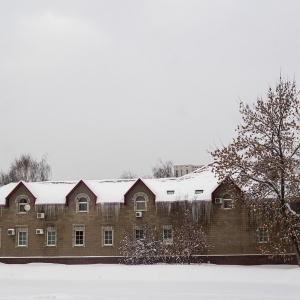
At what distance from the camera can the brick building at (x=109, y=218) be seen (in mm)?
39406

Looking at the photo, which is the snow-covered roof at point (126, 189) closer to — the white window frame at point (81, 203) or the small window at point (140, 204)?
the white window frame at point (81, 203)

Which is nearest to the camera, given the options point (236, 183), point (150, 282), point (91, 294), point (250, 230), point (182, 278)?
point (91, 294)

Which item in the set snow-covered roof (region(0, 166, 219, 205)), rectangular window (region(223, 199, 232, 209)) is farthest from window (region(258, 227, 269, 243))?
snow-covered roof (region(0, 166, 219, 205))

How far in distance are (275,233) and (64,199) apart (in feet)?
Answer: 54.6

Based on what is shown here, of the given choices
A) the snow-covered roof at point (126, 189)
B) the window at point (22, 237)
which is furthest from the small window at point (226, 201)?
the window at point (22, 237)

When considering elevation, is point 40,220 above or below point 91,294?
above

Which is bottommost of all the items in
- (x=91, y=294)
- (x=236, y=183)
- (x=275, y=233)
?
(x=91, y=294)

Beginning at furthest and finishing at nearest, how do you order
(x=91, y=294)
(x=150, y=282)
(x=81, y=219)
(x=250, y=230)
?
(x=81, y=219) → (x=250, y=230) → (x=150, y=282) → (x=91, y=294)

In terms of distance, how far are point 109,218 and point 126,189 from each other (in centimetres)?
262

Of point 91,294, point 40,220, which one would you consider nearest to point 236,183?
point 91,294

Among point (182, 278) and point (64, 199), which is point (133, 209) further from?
point (182, 278)

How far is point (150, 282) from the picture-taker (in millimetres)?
28578

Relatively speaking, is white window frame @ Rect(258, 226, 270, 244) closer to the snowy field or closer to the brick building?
the brick building

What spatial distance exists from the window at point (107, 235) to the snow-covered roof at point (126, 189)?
6.70 ft
